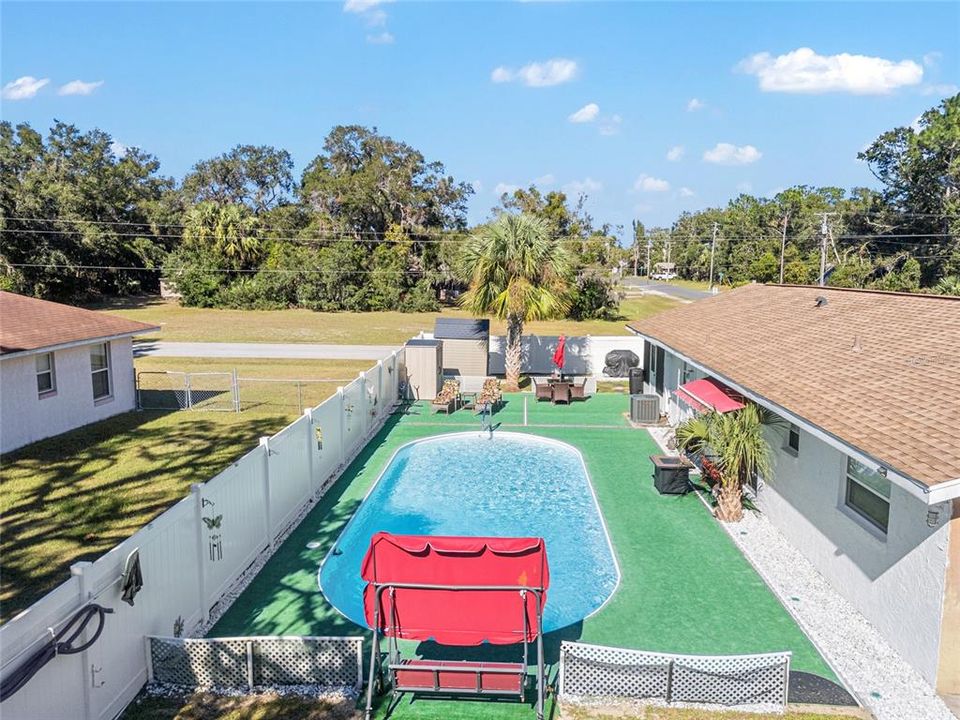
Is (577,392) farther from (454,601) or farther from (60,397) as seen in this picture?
(454,601)

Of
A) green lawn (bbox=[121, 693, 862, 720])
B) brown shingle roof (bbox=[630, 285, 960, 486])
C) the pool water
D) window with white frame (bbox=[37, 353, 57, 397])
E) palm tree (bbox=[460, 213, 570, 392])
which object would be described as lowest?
the pool water

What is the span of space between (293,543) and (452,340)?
15.9m

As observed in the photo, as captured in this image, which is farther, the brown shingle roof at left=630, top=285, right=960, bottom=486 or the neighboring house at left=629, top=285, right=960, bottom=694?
the brown shingle roof at left=630, top=285, right=960, bottom=486

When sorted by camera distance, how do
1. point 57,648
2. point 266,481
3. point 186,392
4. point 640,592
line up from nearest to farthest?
1. point 57,648
2. point 640,592
3. point 266,481
4. point 186,392

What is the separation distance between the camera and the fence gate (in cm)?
2016

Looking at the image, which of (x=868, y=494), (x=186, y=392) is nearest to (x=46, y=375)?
(x=186, y=392)

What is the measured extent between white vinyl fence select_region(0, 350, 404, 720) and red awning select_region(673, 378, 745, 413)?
7.39 metres

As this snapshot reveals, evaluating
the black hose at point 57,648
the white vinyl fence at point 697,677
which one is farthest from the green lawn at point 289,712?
the black hose at point 57,648

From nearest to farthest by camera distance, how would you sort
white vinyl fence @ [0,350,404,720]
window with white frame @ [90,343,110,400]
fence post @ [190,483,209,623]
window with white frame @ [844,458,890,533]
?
1. white vinyl fence @ [0,350,404,720]
2. fence post @ [190,483,209,623]
3. window with white frame @ [844,458,890,533]
4. window with white frame @ [90,343,110,400]

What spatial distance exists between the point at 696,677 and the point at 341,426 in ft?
33.0

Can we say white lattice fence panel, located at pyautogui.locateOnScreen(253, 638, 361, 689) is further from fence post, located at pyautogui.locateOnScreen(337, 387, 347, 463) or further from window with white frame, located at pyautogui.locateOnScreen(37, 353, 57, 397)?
window with white frame, located at pyautogui.locateOnScreen(37, 353, 57, 397)

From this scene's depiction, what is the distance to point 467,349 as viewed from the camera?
84.7 feet

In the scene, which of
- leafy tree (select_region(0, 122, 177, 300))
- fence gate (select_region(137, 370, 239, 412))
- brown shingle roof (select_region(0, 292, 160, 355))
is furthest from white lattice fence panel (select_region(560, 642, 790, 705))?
leafy tree (select_region(0, 122, 177, 300))

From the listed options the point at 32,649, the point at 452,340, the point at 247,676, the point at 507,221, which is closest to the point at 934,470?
the point at 247,676
